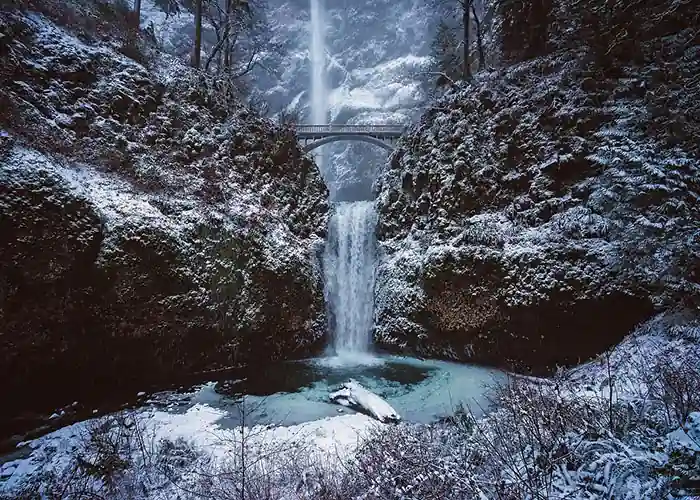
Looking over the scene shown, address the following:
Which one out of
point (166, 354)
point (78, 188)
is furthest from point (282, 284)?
point (78, 188)

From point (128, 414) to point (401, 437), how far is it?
6.20m

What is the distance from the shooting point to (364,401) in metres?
8.58

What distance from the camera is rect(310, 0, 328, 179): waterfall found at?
4769 centimetres

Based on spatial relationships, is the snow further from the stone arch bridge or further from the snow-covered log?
the stone arch bridge

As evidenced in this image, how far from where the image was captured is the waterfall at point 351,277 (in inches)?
564

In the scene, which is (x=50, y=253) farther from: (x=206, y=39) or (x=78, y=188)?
(x=206, y=39)

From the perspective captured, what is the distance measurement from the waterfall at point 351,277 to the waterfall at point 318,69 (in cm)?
2905

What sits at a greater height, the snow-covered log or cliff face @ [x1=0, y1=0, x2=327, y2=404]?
cliff face @ [x1=0, y1=0, x2=327, y2=404]

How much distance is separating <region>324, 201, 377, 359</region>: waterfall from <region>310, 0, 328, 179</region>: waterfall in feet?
95.3

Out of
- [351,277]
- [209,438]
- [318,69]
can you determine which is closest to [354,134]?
[351,277]

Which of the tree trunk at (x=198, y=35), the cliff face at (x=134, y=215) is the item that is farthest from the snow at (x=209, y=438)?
the tree trunk at (x=198, y=35)

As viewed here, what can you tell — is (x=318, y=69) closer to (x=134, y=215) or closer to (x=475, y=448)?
(x=134, y=215)

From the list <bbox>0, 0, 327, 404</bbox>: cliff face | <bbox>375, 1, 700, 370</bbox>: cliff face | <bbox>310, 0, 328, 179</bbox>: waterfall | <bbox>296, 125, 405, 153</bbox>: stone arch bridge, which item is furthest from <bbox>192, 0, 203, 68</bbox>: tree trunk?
<bbox>310, 0, 328, 179</bbox>: waterfall

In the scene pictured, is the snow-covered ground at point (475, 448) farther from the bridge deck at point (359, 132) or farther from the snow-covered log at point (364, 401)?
the bridge deck at point (359, 132)
